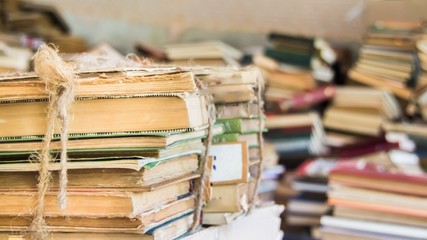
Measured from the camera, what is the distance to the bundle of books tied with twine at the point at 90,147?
0.69 meters

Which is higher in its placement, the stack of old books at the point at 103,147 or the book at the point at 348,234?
the stack of old books at the point at 103,147

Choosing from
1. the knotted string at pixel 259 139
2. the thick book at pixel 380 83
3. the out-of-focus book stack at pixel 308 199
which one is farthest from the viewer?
the thick book at pixel 380 83

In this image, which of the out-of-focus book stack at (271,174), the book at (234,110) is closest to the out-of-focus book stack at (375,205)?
the out-of-focus book stack at (271,174)

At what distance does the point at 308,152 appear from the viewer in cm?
206

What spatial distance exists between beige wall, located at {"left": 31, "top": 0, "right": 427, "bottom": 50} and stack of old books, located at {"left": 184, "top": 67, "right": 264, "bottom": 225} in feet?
4.80

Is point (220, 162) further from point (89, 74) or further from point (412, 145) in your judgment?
point (412, 145)

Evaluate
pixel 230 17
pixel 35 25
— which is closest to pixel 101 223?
pixel 35 25

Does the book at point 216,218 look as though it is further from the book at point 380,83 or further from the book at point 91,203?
the book at point 380,83

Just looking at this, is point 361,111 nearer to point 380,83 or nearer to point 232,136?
point 380,83

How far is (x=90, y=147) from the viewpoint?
71 cm

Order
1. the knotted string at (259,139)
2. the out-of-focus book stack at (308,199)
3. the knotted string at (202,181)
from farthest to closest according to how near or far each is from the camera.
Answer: the out-of-focus book stack at (308,199), the knotted string at (259,139), the knotted string at (202,181)

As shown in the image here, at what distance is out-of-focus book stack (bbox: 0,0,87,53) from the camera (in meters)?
1.82

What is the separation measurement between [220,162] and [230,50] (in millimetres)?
1212

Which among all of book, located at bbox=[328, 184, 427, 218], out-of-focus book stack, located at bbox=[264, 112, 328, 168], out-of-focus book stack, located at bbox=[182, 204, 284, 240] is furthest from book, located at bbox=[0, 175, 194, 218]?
out-of-focus book stack, located at bbox=[264, 112, 328, 168]
